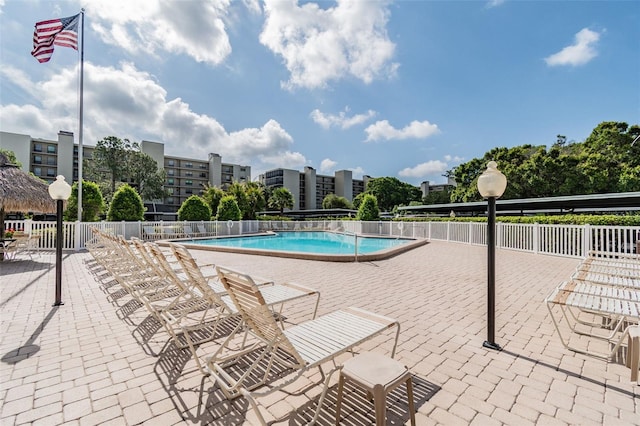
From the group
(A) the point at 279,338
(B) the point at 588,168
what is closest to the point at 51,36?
(A) the point at 279,338

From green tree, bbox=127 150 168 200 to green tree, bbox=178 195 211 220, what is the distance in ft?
103

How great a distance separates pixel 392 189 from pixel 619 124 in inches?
1485

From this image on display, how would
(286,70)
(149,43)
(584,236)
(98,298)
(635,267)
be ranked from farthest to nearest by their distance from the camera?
(286,70), (149,43), (584,236), (98,298), (635,267)

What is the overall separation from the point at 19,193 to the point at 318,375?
11483 mm

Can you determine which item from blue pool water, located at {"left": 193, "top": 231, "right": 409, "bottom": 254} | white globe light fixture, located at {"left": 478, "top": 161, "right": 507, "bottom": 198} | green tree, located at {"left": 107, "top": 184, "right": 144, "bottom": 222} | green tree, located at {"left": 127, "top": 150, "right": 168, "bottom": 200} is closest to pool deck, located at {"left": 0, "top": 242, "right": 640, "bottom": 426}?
white globe light fixture, located at {"left": 478, "top": 161, "right": 507, "bottom": 198}

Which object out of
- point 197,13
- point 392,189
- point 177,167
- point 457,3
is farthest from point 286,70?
point 177,167

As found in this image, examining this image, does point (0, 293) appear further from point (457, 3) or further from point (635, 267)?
point (457, 3)

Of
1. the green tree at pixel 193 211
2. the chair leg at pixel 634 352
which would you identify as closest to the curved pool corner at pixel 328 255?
the chair leg at pixel 634 352

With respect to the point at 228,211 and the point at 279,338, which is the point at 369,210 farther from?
the point at 279,338

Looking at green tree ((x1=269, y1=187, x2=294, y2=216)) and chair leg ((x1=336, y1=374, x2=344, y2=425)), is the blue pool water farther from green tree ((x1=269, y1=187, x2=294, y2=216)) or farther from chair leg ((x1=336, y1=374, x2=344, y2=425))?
green tree ((x1=269, y1=187, x2=294, y2=216))

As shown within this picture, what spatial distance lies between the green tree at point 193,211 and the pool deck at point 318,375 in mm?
13969

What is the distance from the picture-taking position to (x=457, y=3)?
9461 millimetres

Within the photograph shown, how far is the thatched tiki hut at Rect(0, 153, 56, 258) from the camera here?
832 cm

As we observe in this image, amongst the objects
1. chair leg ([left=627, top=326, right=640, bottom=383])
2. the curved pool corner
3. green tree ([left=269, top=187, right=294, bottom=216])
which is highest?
green tree ([left=269, top=187, right=294, bottom=216])
